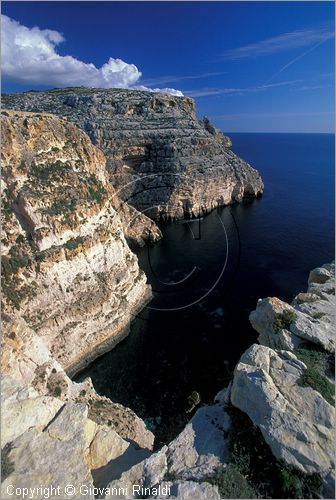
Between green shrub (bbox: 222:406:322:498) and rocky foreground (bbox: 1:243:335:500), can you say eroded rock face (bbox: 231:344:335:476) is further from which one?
green shrub (bbox: 222:406:322:498)

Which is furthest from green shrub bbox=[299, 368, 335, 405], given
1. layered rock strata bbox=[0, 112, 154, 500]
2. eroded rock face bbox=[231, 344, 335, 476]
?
layered rock strata bbox=[0, 112, 154, 500]

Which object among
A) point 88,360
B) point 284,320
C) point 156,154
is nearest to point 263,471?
point 284,320

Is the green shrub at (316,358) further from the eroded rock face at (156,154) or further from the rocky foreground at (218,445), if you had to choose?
the eroded rock face at (156,154)

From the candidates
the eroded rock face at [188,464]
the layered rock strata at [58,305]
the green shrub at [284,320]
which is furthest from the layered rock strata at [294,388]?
the layered rock strata at [58,305]

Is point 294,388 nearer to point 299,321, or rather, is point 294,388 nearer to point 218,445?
point 218,445

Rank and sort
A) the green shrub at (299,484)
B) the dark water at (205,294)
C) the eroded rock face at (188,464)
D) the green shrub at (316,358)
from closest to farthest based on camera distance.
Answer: the green shrub at (299,484)
the eroded rock face at (188,464)
the green shrub at (316,358)
the dark water at (205,294)
